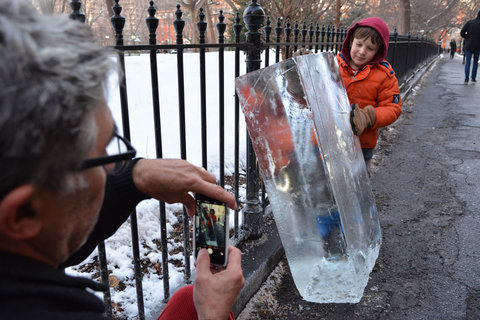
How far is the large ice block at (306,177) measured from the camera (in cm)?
201

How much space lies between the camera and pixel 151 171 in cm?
140

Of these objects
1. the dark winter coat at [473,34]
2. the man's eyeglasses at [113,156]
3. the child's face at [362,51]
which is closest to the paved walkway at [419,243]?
the child's face at [362,51]

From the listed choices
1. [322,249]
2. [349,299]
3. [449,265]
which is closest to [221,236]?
[322,249]

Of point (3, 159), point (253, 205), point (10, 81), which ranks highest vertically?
point (10, 81)

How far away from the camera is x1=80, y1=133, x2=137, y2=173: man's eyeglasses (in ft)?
2.72

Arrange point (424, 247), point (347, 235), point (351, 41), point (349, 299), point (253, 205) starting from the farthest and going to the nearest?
1. point (351, 41)
2. point (424, 247)
3. point (253, 205)
4. point (349, 299)
5. point (347, 235)

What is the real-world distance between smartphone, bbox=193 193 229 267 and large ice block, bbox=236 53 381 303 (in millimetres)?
734

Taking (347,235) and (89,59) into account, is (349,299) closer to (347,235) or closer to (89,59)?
(347,235)

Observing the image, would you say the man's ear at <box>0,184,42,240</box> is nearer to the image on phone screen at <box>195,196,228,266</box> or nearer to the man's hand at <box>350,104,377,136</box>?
the image on phone screen at <box>195,196,228,266</box>

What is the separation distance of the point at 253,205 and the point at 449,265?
1.47 m

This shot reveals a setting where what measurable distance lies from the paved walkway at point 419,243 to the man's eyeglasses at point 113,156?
1637mm

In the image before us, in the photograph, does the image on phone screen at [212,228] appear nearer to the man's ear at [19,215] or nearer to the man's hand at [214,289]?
the man's hand at [214,289]

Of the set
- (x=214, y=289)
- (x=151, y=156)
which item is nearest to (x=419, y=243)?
(x=214, y=289)

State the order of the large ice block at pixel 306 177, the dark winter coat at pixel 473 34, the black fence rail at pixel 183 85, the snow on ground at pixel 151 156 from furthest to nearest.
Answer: the dark winter coat at pixel 473 34 < the snow on ground at pixel 151 156 < the large ice block at pixel 306 177 < the black fence rail at pixel 183 85
